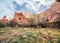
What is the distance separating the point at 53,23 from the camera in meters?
2.68

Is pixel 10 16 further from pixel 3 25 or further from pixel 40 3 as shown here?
pixel 40 3

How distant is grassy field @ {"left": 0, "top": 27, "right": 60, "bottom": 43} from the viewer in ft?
8.39

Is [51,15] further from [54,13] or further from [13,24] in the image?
[13,24]

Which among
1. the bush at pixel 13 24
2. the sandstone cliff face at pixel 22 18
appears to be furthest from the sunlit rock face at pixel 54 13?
the bush at pixel 13 24

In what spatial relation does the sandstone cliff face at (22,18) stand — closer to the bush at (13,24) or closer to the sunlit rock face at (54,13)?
the bush at (13,24)

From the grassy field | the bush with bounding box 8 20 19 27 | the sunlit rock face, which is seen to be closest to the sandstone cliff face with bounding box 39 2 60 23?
the sunlit rock face

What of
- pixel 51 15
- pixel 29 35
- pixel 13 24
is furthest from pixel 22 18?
pixel 51 15

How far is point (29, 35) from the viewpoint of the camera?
260 centimetres

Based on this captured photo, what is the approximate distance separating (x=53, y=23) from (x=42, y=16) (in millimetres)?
202

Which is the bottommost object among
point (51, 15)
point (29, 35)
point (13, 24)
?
point (29, 35)

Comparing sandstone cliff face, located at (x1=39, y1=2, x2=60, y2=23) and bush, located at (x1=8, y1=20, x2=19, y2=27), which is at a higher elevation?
sandstone cliff face, located at (x1=39, y1=2, x2=60, y2=23)

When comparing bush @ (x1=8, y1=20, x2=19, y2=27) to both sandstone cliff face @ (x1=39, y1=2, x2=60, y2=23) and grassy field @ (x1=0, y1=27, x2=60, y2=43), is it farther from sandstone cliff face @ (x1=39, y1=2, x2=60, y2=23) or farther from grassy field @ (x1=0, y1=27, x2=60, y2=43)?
sandstone cliff face @ (x1=39, y1=2, x2=60, y2=23)

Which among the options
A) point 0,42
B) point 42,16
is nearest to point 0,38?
point 0,42

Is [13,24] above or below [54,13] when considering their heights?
below
